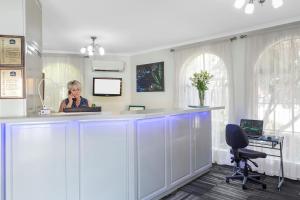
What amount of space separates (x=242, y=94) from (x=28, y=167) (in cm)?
365

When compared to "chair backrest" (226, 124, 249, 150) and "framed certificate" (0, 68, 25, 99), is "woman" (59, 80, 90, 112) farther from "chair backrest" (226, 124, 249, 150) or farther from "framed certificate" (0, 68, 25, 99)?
"chair backrest" (226, 124, 249, 150)

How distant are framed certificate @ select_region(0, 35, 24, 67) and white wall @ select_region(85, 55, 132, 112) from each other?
153 inches

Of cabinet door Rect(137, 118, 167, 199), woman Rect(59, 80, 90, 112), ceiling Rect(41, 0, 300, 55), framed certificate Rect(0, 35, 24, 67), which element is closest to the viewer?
framed certificate Rect(0, 35, 24, 67)

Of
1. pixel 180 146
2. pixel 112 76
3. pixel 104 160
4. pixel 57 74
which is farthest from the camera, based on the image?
pixel 112 76

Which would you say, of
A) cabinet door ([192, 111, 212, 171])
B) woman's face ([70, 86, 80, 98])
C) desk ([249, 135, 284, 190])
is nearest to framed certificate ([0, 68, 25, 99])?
woman's face ([70, 86, 80, 98])

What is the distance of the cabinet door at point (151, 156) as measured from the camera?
2.61m

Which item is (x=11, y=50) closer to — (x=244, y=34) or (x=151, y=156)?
(x=151, y=156)

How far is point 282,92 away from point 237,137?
1191 millimetres

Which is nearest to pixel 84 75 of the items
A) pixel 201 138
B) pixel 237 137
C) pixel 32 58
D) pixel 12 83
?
pixel 32 58

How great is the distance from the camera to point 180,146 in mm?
3254

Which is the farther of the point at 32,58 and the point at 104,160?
the point at 32,58

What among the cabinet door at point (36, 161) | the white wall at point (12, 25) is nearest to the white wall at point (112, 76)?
the white wall at point (12, 25)

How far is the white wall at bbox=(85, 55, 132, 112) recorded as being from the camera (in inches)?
243

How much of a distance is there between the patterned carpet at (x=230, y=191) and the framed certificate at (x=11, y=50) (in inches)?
96.4
